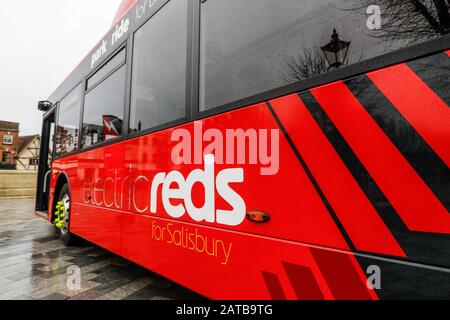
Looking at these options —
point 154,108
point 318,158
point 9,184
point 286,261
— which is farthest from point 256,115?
point 9,184

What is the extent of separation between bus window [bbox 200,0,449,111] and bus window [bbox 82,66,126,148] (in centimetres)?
151

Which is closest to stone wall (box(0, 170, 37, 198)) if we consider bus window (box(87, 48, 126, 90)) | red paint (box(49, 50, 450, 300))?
bus window (box(87, 48, 126, 90))

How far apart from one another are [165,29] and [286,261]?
2283mm

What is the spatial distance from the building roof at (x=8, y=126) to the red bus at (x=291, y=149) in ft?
170

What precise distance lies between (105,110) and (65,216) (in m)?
2.33

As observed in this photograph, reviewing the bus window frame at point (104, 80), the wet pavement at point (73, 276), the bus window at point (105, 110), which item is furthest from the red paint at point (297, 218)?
the bus window at point (105, 110)

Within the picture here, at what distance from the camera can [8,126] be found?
44312 millimetres

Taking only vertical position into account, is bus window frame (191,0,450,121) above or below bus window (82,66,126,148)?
below

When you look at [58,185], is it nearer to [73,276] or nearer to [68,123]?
[68,123]

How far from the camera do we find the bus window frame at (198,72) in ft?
4.06

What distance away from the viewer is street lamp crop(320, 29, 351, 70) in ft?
4.81

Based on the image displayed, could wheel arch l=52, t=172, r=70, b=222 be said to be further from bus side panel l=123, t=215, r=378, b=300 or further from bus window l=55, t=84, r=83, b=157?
bus side panel l=123, t=215, r=378, b=300

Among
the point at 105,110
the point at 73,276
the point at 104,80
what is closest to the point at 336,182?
the point at 105,110

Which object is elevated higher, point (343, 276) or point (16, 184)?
point (16, 184)
